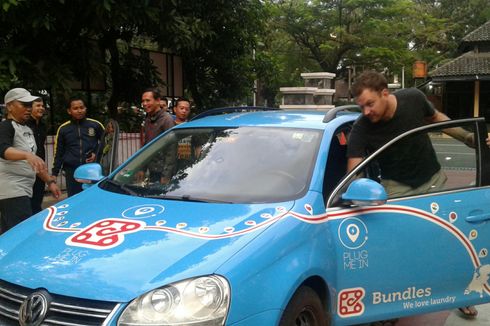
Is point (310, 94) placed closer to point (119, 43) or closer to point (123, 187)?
point (119, 43)

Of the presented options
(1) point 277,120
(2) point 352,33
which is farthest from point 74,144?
(2) point 352,33

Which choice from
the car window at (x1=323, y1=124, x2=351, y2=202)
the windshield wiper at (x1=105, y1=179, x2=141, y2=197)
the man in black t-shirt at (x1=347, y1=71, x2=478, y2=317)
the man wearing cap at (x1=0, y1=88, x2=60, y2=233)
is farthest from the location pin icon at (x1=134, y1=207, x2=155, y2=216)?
the man wearing cap at (x1=0, y1=88, x2=60, y2=233)

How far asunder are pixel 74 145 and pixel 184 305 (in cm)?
437

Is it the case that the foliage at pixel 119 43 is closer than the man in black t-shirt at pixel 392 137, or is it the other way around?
the man in black t-shirt at pixel 392 137

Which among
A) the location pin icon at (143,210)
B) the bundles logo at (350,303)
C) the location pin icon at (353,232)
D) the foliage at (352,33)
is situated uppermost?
the foliage at (352,33)

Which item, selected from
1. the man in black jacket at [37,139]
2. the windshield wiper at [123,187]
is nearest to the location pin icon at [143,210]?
the windshield wiper at [123,187]

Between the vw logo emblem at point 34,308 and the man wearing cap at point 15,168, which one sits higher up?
the man wearing cap at point 15,168

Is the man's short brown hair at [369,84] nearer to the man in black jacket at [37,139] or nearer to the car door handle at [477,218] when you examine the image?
the car door handle at [477,218]

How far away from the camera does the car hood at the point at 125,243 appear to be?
8.40 ft

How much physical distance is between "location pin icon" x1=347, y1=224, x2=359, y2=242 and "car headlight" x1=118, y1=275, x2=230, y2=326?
1.02 meters

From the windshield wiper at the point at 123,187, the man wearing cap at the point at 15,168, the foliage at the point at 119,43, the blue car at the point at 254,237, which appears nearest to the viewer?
the blue car at the point at 254,237

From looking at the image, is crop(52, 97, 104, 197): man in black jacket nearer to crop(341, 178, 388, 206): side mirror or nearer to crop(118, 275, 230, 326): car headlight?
crop(341, 178, 388, 206): side mirror

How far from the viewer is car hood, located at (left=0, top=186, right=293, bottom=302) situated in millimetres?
2561

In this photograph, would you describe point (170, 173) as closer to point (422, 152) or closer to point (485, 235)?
point (422, 152)
